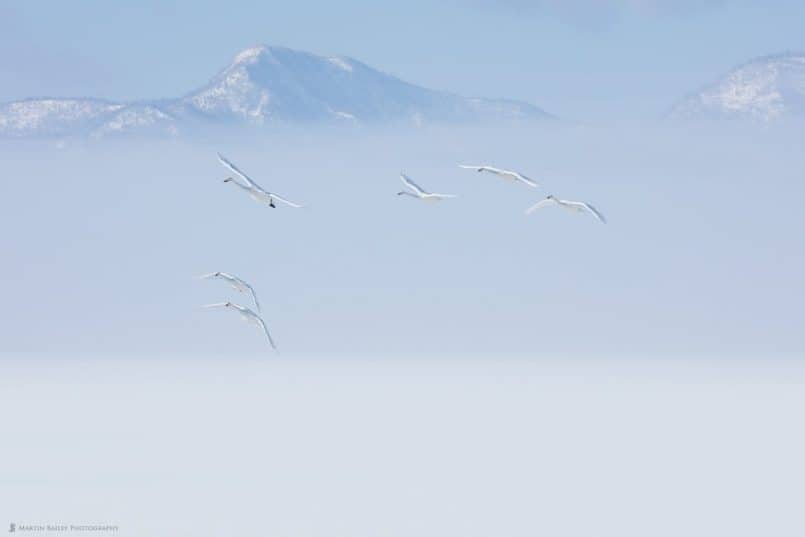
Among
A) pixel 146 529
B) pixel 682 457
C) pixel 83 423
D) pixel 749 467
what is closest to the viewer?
pixel 146 529

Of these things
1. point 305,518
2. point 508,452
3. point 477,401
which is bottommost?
point 477,401

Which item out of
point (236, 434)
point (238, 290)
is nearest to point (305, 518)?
point (238, 290)

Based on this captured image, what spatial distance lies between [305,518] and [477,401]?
98072 mm

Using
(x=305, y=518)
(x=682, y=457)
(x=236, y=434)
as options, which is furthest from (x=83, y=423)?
(x=305, y=518)

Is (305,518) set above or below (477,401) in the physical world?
above

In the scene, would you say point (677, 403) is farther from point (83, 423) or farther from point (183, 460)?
point (183, 460)

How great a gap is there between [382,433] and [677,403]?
162 ft

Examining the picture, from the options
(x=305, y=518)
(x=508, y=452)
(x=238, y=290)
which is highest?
(x=238, y=290)

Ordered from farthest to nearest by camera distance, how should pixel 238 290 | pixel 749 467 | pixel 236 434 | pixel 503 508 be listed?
pixel 236 434 → pixel 749 467 → pixel 503 508 → pixel 238 290

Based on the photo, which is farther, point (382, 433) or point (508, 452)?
point (382, 433)

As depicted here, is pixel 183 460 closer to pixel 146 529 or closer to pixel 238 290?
pixel 146 529

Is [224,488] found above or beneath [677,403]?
above

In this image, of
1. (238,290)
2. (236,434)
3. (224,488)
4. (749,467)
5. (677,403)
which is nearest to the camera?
(238,290)

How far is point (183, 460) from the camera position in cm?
10656
